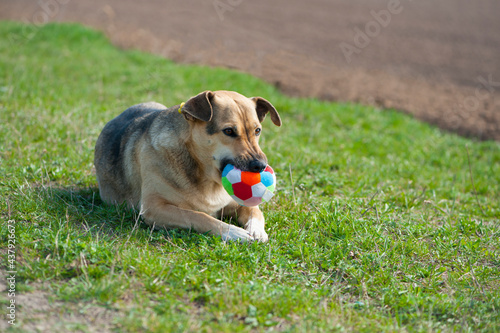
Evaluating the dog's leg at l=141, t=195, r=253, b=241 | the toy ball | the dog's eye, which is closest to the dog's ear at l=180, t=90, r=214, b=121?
the dog's eye

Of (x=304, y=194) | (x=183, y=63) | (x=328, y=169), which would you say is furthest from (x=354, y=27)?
(x=304, y=194)

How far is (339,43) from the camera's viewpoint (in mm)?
17547

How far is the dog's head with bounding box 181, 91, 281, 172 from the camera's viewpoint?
14.6 feet

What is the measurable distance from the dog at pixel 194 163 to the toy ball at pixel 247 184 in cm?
9

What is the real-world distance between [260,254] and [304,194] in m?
1.81

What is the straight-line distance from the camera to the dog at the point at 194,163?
4.55 meters

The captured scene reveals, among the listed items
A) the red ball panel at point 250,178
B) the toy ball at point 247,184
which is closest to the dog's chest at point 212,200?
the toy ball at point 247,184

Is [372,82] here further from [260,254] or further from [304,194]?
[260,254]

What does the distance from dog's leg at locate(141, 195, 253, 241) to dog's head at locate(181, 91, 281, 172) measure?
550 mm

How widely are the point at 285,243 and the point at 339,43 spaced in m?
14.3

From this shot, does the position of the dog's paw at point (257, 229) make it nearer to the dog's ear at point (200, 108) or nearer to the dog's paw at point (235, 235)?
the dog's paw at point (235, 235)

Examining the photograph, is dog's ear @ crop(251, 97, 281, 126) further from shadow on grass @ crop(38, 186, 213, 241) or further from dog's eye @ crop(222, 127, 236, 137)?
shadow on grass @ crop(38, 186, 213, 241)

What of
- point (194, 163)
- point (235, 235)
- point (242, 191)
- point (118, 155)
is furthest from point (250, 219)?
point (118, 155)

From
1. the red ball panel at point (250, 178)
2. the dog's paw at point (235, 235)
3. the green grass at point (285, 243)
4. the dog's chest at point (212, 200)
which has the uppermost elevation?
the red ball panel at point (250, 178)
